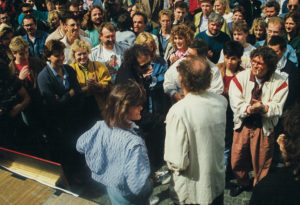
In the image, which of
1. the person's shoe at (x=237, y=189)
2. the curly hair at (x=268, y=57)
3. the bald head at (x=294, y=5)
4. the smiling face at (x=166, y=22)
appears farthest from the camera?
the bald head at (x=294, y=5)

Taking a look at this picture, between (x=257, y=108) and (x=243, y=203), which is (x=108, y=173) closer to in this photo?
(x=257, y=108)

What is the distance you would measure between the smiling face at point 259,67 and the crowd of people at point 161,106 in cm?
1

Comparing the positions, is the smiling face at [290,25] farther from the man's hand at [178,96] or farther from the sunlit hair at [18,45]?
the sunlit hair at [18,45]

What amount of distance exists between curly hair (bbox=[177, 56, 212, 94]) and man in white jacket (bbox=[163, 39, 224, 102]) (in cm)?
103

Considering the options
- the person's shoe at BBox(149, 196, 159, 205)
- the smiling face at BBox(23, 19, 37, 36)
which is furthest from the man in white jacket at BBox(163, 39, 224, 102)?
the smiling face at BBox(23, 19, 37, 36)

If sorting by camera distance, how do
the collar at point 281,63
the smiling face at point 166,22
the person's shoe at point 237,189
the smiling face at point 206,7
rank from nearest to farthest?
the person's shoe at point 237,189, the collar at point 281,63, the smiling face at point 166,22, the smiling face at point 206,7

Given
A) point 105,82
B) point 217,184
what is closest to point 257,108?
point 217,184

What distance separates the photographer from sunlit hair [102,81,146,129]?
2.02m

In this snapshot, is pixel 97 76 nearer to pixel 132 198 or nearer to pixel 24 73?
pixel 24 73

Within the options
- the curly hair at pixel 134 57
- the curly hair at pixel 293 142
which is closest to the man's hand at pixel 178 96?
the curly hair at pixel 134 57

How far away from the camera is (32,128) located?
391 centimetres

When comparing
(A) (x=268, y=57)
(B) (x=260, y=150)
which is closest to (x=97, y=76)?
(A) (x=268, y=57)

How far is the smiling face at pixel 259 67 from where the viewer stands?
2822 mm

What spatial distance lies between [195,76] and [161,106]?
1794 millimetres
